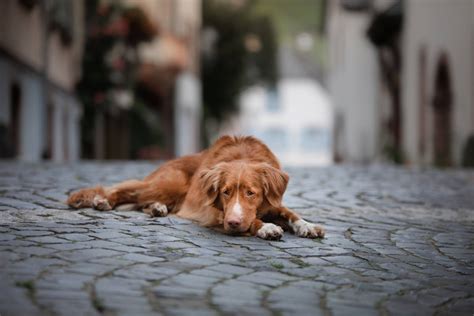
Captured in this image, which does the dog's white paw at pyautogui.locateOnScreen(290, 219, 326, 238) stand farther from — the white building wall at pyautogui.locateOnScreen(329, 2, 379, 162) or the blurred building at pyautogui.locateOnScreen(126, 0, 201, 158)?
the white building wall at pyautogui.locateOnScreen(329, 2, 379, 162)

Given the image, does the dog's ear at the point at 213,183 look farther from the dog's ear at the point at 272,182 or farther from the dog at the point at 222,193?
the dog's ear at the point at 272,182

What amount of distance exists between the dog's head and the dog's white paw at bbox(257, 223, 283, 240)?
0.10 m

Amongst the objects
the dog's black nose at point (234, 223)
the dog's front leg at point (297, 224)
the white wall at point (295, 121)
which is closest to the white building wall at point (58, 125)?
the dog's front leg at point (297, 224)

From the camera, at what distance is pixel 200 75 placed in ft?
124

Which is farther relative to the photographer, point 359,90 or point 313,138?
point 313,138

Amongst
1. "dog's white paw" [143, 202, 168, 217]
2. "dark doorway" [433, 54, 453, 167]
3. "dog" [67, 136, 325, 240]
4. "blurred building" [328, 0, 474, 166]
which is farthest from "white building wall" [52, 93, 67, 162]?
"dog's white paw" [143, 202, 168, 217]

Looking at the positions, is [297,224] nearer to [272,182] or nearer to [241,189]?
[272,182]

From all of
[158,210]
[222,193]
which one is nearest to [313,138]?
[158,210]

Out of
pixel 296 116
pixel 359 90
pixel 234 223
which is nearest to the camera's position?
pixel 234 223

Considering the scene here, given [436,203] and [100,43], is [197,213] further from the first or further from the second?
[100,43]

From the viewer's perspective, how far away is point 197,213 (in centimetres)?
643

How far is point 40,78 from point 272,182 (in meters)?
14.9

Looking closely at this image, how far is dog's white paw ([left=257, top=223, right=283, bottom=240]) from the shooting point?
19.2 ft

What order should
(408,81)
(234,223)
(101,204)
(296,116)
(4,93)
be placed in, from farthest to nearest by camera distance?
(296,116) < (408,81) < (4,93) < (101,204) < (234,223)
